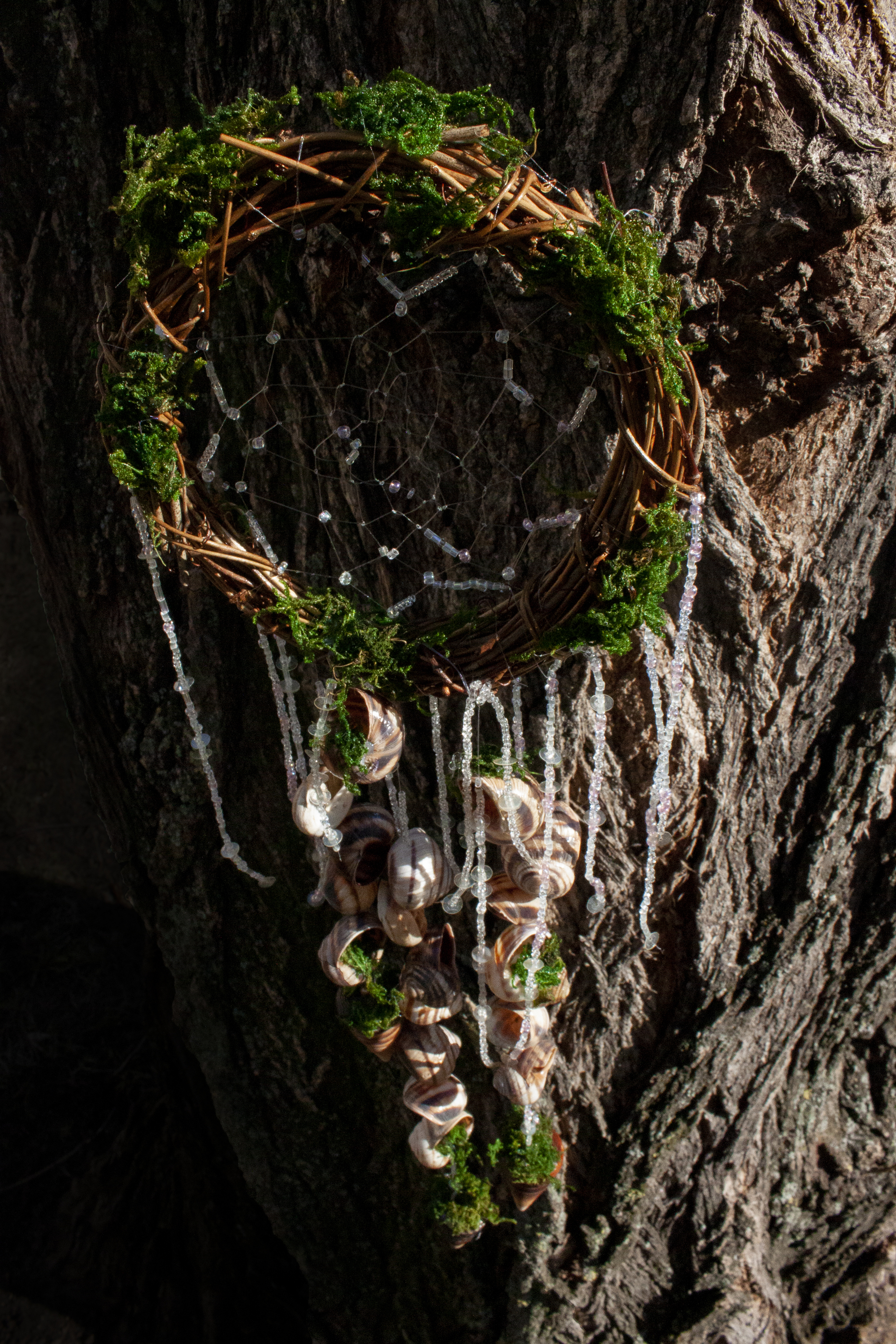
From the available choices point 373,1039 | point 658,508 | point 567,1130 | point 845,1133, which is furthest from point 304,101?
point 845,1133

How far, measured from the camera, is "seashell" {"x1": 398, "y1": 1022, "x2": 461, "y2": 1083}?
1411mm

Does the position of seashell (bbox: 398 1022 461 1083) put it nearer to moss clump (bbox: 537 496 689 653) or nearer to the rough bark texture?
the rough bark texture

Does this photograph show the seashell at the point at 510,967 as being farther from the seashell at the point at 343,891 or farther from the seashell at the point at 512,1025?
the seashell at the point at 343,891

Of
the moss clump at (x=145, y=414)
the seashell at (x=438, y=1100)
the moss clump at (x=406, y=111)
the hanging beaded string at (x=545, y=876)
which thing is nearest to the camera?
the moss clump at (x=406, y=111)

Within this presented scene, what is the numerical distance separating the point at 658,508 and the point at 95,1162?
2385 mm

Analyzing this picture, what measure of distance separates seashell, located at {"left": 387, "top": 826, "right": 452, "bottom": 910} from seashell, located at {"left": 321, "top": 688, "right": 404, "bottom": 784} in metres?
0.11

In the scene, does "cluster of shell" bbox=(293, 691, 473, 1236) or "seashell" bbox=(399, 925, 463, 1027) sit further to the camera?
"seashell" bbox=(399, 925, 463, 1027)

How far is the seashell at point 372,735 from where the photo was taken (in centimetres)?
119

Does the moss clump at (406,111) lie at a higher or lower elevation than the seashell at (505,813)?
higher

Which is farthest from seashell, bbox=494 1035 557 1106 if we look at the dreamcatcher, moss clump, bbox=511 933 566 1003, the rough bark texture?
the rough bark texture

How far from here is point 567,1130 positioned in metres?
1.69

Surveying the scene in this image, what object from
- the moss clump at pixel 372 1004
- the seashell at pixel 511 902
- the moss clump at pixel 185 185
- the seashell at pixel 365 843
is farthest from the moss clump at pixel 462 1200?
the moss clump at pixel 185 185

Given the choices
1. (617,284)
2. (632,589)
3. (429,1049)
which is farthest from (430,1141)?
(617,284)

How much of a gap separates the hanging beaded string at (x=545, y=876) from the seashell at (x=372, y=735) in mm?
199
